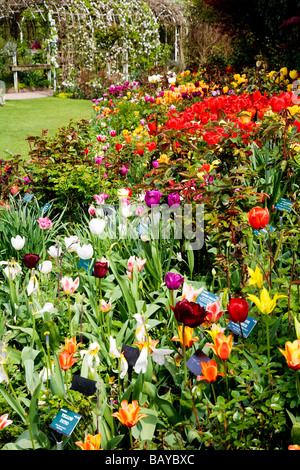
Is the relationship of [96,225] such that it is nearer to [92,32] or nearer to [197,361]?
[197,361]

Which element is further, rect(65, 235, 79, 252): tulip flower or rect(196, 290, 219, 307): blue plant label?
rect(65, 235, 79, 252): tulip flower

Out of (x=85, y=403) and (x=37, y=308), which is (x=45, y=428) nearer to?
(x=85, y=403)

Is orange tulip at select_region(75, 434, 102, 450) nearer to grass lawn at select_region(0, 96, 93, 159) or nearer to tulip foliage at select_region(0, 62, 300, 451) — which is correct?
tulip foliage at select_region(0, 62, 300, 451)

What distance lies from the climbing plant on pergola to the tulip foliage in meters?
10.8

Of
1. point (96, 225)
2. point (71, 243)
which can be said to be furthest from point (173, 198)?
point (71, 243)

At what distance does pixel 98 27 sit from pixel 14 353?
13005mm

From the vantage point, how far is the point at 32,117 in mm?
9281

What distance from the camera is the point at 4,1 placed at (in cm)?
1258

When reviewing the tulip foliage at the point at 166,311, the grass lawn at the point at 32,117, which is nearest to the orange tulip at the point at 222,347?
the tulip foliage at the point at 166,311

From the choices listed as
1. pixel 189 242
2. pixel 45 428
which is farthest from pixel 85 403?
pixel 189 242

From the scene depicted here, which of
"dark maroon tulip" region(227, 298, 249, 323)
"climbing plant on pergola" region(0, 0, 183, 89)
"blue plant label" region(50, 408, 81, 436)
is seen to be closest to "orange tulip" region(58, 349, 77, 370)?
"blue plant label" region(50, 408, 81, 436)

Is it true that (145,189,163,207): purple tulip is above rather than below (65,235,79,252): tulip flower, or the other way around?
above

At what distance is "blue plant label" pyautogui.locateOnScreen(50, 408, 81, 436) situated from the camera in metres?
1.11

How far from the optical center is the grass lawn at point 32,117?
6.95 m
